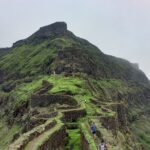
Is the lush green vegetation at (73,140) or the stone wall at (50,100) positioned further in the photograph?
the stone wall at (50,100)

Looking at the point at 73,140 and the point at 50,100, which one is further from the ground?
the point at 50,100

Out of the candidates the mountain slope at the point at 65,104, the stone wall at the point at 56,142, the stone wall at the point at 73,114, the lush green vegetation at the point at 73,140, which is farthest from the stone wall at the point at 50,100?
the stone wall at the point at 56,142

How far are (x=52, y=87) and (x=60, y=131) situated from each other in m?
56.7

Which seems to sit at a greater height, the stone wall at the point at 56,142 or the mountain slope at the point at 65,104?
the mountain slope at the point at 65,104

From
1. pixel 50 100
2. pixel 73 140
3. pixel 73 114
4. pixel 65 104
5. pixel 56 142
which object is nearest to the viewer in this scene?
pixel 56 142

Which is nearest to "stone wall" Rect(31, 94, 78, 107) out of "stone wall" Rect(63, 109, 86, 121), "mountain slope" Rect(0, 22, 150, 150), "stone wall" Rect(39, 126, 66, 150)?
"mountain slope" Rect(0, 22, 150, 150)

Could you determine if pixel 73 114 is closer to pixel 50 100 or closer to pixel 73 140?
pixel 73 140

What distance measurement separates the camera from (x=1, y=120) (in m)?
129

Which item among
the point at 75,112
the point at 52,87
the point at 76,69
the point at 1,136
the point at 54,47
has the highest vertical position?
the point at 54,47

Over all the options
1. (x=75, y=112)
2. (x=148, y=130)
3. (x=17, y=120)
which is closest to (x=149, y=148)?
(x=148, y=130)

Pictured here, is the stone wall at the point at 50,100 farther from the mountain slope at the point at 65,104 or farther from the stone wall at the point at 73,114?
the stone wall at the point at 73,114

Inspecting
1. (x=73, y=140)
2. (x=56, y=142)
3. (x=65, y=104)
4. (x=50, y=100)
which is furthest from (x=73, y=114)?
(x=50, y=100)

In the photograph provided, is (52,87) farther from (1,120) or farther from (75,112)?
(75,112)

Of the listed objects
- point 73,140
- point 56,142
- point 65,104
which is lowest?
point 56,142
